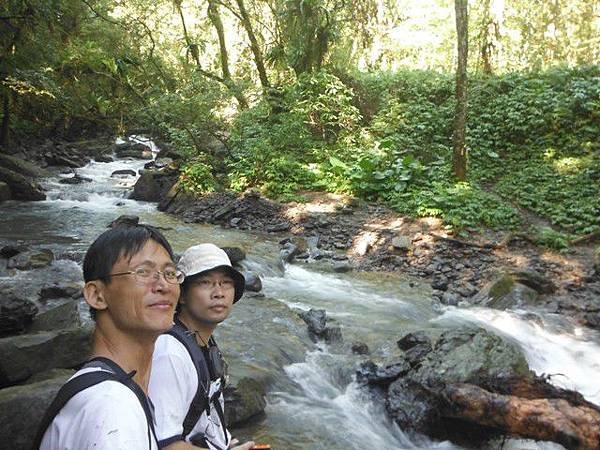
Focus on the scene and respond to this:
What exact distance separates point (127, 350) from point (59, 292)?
6.30m

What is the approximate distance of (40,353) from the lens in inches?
170

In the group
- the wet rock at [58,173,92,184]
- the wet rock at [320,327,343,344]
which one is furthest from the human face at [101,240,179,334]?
the wet rock at [58,173,92,184]

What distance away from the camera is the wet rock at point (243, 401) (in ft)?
14.1

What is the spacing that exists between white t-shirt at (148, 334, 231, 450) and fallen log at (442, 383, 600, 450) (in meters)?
3.01

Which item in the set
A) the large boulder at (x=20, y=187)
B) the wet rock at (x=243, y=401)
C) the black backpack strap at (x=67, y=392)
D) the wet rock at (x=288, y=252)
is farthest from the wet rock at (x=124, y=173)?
the black backpack strap at (x=67, y=392)

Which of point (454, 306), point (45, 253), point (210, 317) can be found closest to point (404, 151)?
point (454, 306)

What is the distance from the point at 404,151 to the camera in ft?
50.9

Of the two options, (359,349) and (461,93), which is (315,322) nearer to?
(359,349)

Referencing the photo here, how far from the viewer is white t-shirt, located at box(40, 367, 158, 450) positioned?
1.30 m

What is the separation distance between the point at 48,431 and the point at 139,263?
2.05 ft

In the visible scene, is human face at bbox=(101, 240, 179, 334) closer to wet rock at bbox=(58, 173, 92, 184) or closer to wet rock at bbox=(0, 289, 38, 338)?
wet rock at bbox=(0, 289, 38, 338)

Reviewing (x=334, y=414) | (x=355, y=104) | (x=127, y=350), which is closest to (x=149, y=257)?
(x=127, y=350)

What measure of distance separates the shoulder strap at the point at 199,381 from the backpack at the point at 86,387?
68 centimetres

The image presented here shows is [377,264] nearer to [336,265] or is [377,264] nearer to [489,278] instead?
[336,265]
